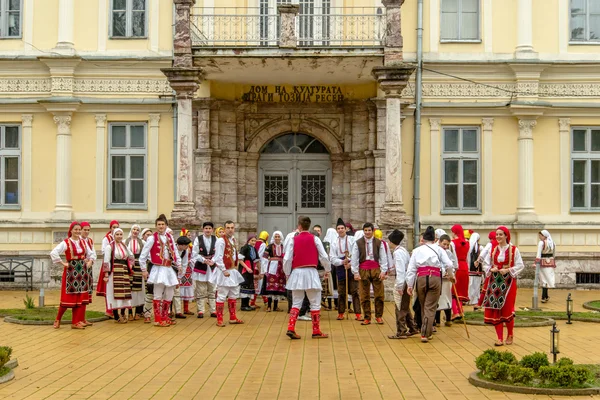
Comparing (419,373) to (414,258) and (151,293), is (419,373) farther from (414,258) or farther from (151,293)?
Answer: (151,293)

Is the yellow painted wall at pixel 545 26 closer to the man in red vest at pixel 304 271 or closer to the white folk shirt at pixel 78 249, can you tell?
the man in red vest at pixel 304 271

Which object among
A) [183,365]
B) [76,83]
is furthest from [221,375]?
[76,83]

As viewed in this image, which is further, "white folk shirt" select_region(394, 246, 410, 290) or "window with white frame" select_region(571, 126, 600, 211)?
"window with white frame" select_region(571, 126, 600, 211)

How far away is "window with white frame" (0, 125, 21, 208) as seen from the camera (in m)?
23.9

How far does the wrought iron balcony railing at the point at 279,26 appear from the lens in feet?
73.8

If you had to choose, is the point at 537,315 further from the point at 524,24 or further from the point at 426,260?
the point at 524,24

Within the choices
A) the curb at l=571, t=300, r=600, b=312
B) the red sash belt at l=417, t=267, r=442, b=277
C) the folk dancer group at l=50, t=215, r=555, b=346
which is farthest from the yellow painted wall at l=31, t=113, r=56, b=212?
the curb at l=571, t=300, r=600, b=312

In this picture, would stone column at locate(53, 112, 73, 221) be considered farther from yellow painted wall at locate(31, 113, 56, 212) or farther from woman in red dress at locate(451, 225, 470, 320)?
woman in red dress at locate(451, 225, 470, 320)

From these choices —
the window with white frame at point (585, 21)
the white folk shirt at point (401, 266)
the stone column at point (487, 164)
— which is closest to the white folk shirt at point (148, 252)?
the white folk shirt at point (401, 266)

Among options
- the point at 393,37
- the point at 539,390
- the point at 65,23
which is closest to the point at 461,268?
the point at 393,37

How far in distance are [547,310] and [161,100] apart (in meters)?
10.6

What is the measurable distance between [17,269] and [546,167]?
13.2 m

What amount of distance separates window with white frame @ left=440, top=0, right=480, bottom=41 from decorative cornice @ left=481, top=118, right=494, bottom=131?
6.77ft

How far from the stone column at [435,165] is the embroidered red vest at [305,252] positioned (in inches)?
365
